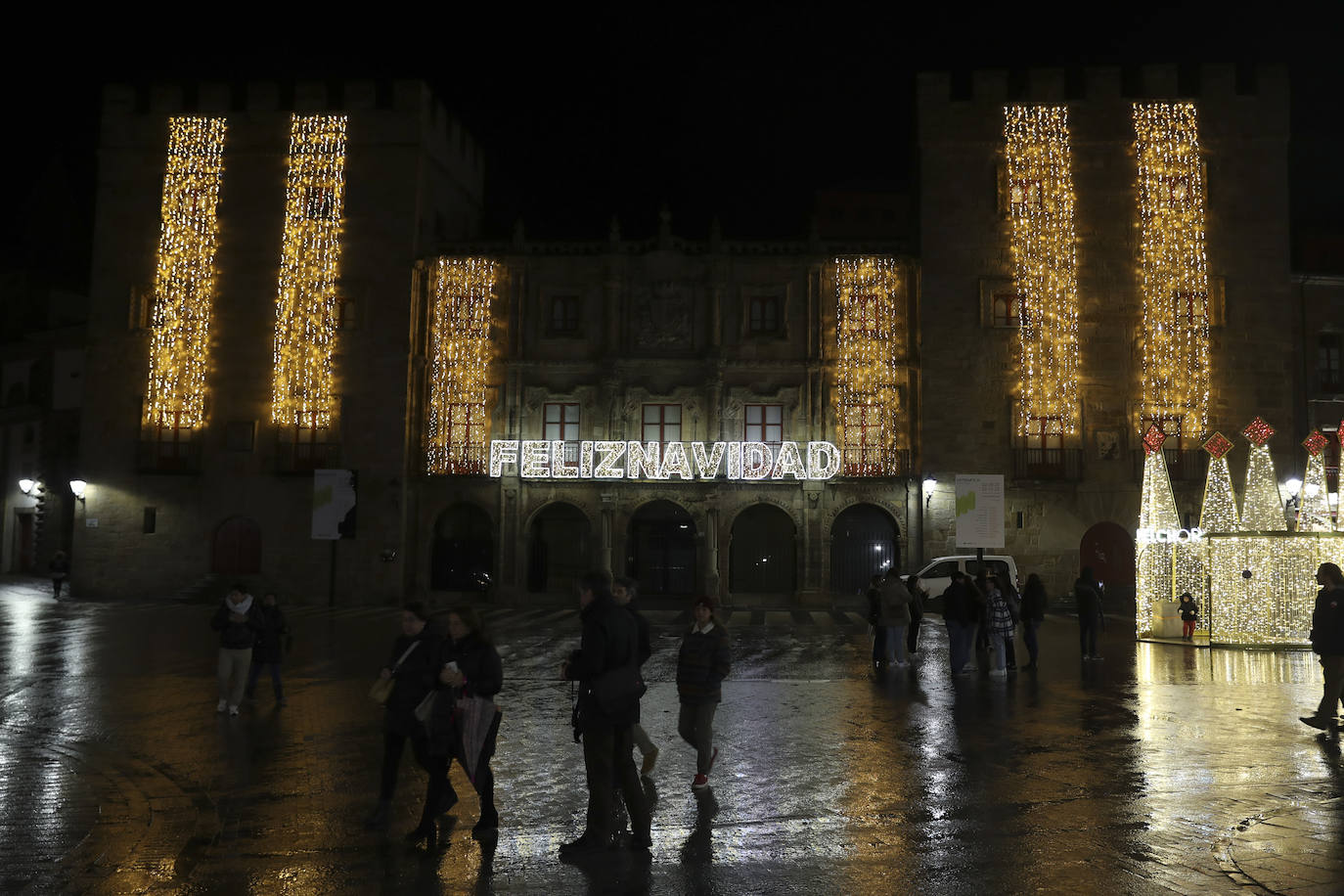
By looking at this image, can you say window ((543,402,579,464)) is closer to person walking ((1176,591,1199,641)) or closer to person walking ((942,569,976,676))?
person walking ((1176,591,1199,641))

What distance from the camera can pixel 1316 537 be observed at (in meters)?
21.0

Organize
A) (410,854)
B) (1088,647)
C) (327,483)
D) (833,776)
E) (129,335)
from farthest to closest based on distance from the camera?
(129,335) → (327,483) → (1088,647) → (833,776) → (410,854)

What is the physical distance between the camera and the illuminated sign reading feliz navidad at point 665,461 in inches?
1448

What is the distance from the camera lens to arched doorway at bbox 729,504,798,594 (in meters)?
38.5

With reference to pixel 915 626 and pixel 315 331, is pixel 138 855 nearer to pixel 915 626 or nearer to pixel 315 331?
pixel 915 626

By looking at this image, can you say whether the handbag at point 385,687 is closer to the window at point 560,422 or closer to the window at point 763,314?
the window at point 560,422

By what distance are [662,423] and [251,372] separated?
13.3m

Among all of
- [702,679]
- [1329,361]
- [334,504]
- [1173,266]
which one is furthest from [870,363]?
[702,679]

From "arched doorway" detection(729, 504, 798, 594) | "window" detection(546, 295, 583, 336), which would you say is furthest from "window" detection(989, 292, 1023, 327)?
"window" detection(546, 295, 583, 336)

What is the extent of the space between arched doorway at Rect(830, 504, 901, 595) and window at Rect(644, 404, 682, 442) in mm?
5881

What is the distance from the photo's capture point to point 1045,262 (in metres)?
36.5

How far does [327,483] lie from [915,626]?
2170 cm

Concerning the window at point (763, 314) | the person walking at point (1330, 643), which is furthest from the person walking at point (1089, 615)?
the window at point (763, 314)

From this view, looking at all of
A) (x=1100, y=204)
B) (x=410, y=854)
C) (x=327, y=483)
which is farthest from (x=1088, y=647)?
(x=327, y=483)
